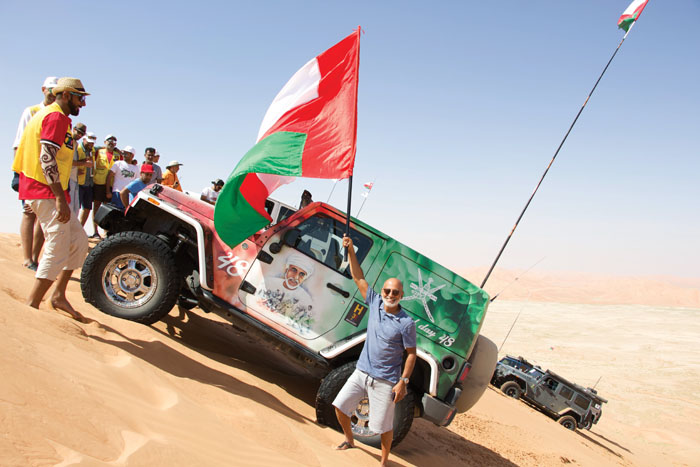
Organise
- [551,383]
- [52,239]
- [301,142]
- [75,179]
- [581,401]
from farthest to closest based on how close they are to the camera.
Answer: [551,383] < [581,401] < [75,179] < [301,142] < [52,239]

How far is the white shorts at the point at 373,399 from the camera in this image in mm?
4082

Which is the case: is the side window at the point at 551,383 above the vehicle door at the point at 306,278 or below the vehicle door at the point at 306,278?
above

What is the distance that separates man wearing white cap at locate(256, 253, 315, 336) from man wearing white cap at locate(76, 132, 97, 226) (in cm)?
379

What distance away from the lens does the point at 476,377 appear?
5.49 meters

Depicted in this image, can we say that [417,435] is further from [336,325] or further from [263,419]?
[263,419]

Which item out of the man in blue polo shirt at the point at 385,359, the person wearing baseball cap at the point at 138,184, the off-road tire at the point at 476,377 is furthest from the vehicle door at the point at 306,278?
the person wearing baseball cap at the point at 138,184

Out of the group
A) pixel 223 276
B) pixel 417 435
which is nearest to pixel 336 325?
pixel 223 276

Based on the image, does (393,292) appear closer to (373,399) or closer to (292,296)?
(373,399)

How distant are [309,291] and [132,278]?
6.18 feet

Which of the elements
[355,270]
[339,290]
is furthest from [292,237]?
[355,270]

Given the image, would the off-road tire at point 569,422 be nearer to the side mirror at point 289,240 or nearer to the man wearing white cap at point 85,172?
the side mirror at point 289,240

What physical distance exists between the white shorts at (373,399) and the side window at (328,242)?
138 centimetres

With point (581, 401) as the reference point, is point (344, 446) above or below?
below

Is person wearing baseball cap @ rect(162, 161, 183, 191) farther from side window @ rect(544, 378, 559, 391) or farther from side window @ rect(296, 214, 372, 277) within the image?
side window @ rect(544, 378, 559, 391)
